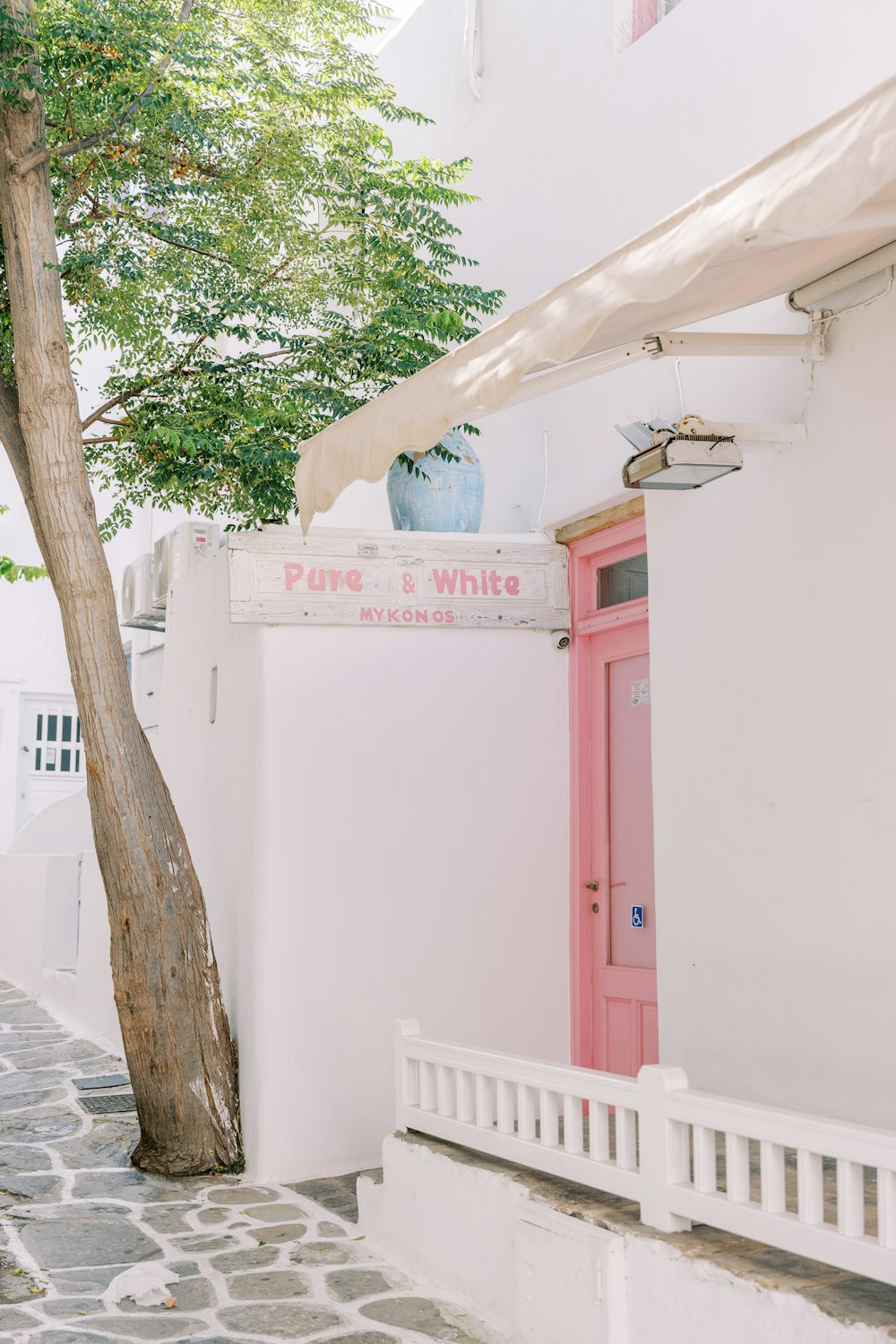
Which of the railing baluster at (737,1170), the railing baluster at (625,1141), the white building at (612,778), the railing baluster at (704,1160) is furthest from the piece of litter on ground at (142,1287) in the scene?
the railing baluster at (737,1170)

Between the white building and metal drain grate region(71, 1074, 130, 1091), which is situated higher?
the white building

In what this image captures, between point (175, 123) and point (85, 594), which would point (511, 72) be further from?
point (85, 594)

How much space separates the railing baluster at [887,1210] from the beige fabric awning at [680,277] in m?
2.40

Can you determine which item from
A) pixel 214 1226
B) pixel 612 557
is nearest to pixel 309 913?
pixel 214 1226

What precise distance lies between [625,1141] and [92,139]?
21.7ft

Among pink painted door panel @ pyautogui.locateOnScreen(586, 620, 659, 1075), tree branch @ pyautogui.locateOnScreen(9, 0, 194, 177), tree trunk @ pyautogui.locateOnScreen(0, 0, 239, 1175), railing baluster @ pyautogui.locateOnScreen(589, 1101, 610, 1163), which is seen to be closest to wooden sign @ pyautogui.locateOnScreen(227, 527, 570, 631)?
pink painted door panel @ pyautogui.locateOnScreen(586, 620, 659, 1075)

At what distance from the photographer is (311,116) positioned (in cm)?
878

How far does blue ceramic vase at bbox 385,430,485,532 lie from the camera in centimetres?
808

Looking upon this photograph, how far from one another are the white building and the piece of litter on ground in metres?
1.00

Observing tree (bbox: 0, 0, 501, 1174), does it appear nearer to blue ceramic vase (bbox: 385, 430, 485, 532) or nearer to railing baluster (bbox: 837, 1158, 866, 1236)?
blue ceramic vase (bbox: 385, 430, 485, 532)

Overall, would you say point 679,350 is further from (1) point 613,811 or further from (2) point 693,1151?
(1) point 613,811

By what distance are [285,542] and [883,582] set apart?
358 cm

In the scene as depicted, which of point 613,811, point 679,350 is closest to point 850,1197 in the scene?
point 679,350

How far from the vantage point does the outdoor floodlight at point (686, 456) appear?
509 cm
